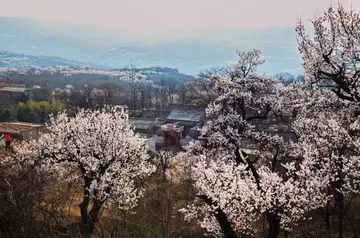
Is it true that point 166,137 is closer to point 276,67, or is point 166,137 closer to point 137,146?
point 137,146

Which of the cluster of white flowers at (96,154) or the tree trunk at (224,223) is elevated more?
the cluster of white flowers at (96,154)

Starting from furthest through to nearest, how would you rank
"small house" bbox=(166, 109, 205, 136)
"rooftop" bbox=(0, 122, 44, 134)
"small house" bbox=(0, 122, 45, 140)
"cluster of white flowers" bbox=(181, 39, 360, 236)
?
"small house" bbox=(166, 109, 205, 136)
"rooftop" bbox=(0, 122, 44, 134)
"small house" bbox=(0, 122, 45, 140)
"cluster of white flowers" bbox=(181, 39, 360, 236)

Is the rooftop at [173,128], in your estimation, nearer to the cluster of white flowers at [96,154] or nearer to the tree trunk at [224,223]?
the cluster of white flowers at [96,154]

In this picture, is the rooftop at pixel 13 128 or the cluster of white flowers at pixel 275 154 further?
the rooftop at pixel 13 128

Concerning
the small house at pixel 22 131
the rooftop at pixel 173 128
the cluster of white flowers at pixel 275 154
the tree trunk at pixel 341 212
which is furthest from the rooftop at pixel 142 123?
the tree trunk at pixel 341 212

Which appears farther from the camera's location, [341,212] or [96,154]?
[96,154]

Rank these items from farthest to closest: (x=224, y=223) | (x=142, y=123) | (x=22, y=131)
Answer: (x=142, y=123)
(x=22, y=131)
(x=224, y=223)

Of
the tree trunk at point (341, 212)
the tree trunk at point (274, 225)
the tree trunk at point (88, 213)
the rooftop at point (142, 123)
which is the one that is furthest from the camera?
the rooftop at point (142, 123)

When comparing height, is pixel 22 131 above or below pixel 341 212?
below

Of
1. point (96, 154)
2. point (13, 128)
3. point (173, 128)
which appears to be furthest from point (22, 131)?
point (96, 154)

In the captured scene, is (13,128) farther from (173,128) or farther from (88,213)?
(88,213)

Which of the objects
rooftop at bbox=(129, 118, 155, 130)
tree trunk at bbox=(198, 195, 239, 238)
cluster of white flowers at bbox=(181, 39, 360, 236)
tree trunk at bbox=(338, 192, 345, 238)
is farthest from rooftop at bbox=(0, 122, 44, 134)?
tree trunk at bbox=(338, 192, 345, 238)

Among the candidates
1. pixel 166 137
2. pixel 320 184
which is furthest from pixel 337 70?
pixel 166 137

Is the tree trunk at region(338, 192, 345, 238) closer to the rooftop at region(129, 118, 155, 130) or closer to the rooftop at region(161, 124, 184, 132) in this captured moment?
the rooftop at region(161, 124, 184, 132)
